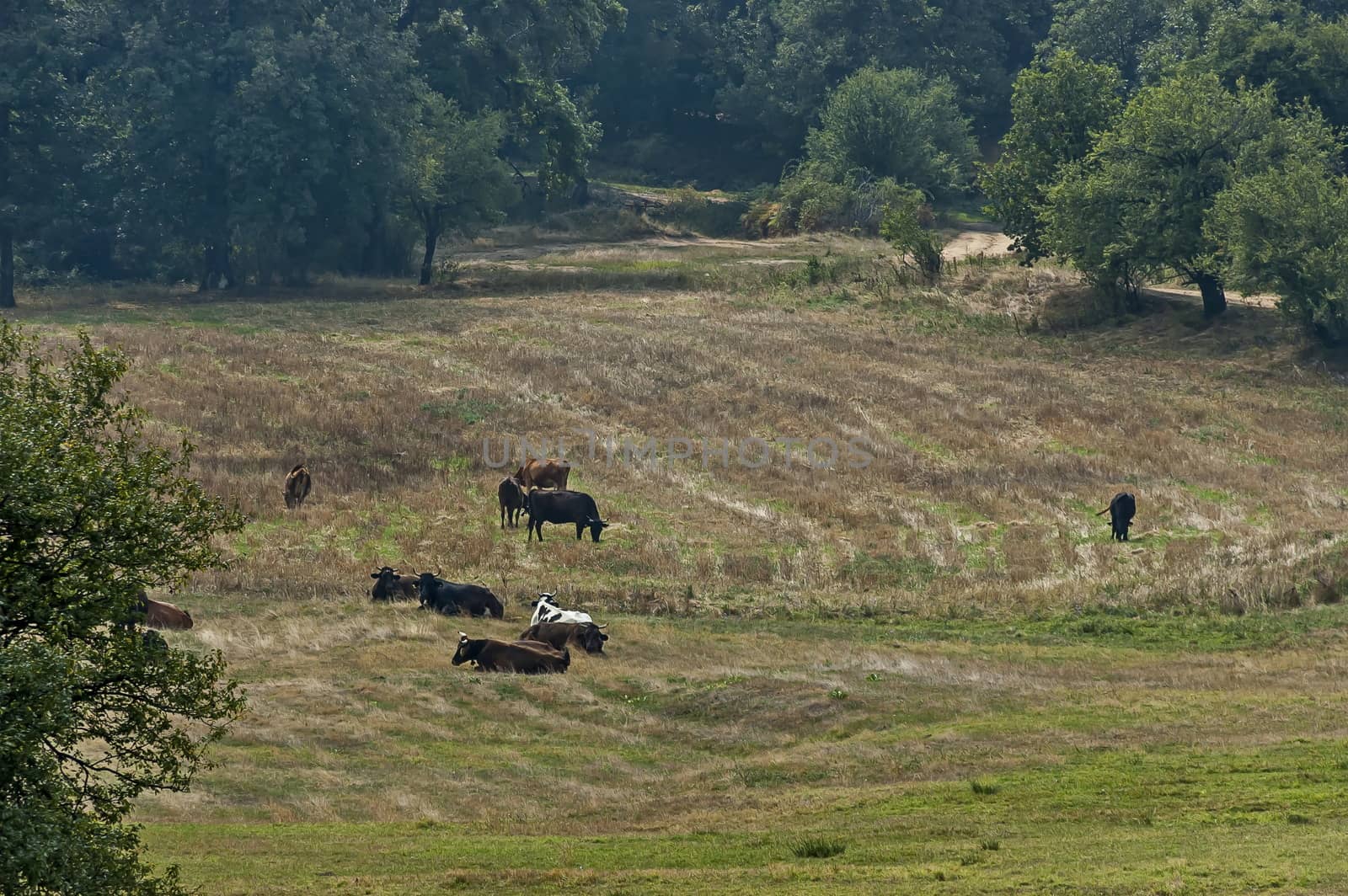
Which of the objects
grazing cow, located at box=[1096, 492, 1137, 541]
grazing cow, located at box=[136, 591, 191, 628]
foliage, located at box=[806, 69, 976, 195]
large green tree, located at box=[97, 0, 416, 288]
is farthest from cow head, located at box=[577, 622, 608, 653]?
foliage, located at box=[806, 69, 976, 195]

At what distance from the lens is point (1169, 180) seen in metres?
61.8

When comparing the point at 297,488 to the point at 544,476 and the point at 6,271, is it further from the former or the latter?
the point at 6,271

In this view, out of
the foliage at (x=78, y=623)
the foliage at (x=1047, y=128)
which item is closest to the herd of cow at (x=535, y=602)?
the foliage at (x=78, y=623)

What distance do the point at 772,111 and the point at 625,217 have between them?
22.9 meters

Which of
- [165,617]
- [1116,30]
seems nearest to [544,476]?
[165,617]

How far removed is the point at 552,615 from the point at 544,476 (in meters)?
11.1

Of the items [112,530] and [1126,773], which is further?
[1126,773]

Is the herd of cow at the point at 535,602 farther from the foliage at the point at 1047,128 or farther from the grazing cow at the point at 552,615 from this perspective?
the foliage at the point at 1047,128

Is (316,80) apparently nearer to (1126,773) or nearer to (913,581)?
(913,581)

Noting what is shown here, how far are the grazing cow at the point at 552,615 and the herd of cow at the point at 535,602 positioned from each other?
20 millimetres

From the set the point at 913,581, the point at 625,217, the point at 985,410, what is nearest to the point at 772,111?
the point at 625,217

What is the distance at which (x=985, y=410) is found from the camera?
48031 mm

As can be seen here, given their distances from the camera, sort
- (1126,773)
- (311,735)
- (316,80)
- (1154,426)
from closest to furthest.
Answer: (1126,773)
(311,735)
(1154,426)
(316,80)

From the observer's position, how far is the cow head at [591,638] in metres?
24.8
